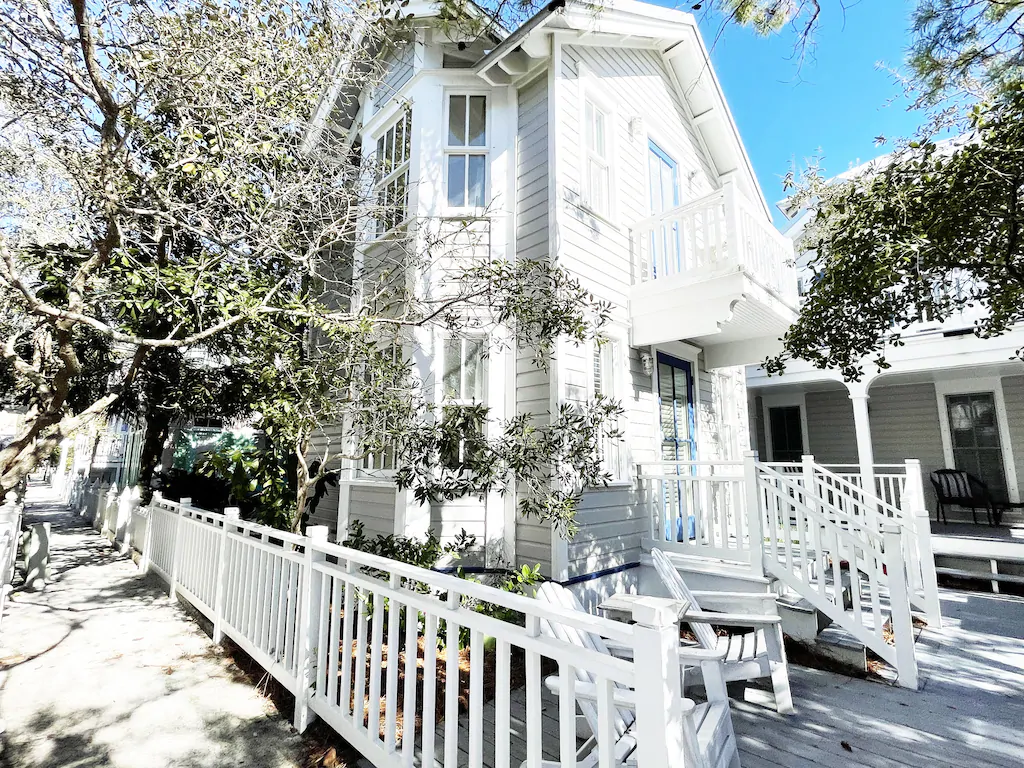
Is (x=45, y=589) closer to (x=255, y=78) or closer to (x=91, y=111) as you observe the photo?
(x=91, y=111)

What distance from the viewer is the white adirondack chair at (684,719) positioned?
7.27 ft

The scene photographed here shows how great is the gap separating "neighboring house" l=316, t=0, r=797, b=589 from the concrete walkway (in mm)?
2048

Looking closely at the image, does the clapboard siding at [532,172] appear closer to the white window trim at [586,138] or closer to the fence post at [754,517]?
the white window trim at [586,138]

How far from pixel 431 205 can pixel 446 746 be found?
5302 mm

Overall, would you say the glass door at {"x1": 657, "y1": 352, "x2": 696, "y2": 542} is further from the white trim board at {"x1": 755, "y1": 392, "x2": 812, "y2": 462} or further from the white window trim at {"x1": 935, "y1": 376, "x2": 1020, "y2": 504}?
the white window trim at {"x1": 935, "y1": 376, "x2": 1020, "y2": 504}

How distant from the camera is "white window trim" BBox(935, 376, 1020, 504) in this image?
962 cm

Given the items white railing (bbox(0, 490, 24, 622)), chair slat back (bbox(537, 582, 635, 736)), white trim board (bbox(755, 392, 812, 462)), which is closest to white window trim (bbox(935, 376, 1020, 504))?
white trim board (bbox(755, 392, 812, 462))

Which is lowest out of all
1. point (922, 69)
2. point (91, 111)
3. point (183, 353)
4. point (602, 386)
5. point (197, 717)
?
point (197, 717)

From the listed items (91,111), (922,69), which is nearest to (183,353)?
(91,111)

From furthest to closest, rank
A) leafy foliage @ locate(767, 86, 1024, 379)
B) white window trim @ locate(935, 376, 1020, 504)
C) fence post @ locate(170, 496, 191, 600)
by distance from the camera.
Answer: white window trim @ locate(935, 376, 1020, 504) → fence post @ locate(170, 496, 191, 600) → leafy foliage @ locate(767, 86, 1024, 379)

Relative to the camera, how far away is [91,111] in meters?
4.09

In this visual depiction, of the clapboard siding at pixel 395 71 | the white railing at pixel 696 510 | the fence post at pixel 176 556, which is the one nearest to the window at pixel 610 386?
the white railing at pixel 696 510

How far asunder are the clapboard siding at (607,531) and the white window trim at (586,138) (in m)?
3.25

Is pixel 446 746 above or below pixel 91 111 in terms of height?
below
